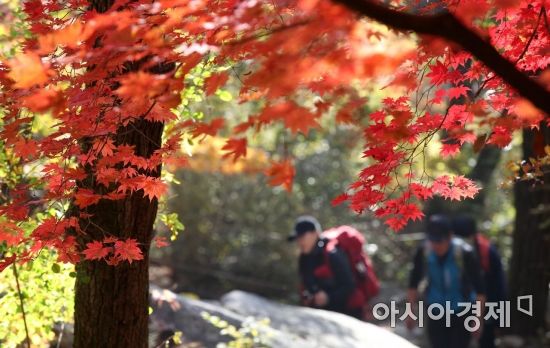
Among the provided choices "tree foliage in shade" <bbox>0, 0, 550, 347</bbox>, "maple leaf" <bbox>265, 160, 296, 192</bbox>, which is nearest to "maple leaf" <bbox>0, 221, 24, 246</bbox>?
"tree foliage in shade" <bbox>0, 0, 550, 347</bbox>

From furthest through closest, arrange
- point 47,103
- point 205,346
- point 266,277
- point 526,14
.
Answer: point 266,277 < point 205,346 < point 526,14 < point 47,103

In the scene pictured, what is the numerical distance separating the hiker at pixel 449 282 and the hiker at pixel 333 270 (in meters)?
0.82

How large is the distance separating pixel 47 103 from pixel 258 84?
75 cm

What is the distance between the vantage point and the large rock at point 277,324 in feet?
20.5

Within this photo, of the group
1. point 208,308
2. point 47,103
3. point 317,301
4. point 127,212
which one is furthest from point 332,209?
point 47,103

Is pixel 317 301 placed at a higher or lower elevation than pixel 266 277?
higher

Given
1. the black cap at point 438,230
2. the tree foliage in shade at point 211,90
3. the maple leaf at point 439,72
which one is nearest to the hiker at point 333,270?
the black cap at point 438,230

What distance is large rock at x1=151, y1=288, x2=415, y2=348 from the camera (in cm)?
626

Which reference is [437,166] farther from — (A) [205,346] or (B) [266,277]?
(A) [205,346]

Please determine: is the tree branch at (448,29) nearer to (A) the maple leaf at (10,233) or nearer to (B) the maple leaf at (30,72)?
(B) the maple leaf at (30,72)

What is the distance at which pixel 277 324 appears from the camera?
23.4 feet

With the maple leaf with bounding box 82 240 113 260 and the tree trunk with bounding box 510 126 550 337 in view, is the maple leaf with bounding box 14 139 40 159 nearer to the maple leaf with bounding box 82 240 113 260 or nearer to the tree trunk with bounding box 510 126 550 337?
the maple leaf with bounding box 82 240 113 260

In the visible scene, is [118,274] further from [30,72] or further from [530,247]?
[530,247]

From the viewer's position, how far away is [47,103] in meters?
2.42
